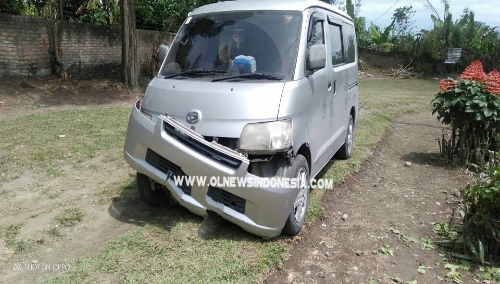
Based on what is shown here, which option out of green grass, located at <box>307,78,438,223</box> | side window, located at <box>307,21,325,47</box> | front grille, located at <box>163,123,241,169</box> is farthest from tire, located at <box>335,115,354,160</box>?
front grille, located at <box>163,123,241,169</box>

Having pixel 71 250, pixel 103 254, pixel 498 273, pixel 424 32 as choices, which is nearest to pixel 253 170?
pixel 103 254

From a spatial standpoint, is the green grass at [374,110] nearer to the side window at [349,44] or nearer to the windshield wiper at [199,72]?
the side window at [349,44]

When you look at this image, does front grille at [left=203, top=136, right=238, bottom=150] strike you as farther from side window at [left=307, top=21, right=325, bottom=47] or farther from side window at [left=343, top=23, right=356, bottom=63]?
side window at [left=343, top=23, right=356, bottom=63]

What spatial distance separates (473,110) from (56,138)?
20.4 ft

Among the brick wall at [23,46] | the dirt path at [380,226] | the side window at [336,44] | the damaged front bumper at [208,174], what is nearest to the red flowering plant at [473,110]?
the dirt path at [380,226]

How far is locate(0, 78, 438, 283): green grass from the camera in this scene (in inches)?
122

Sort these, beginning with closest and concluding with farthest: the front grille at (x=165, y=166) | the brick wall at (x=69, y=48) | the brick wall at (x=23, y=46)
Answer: the front grille at (x=165, y=166)
the brick wall at (x=23, y=46)
the brick wall at (x=69, y=48)

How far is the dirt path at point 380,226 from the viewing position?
342cm

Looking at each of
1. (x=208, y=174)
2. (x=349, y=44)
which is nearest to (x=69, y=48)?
(x=349, y=44)

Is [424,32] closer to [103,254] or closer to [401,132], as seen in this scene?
[401,132]

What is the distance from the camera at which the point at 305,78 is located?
3873mm

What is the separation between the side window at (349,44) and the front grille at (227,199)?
3.29m

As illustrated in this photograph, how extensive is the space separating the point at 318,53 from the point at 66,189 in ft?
10.3

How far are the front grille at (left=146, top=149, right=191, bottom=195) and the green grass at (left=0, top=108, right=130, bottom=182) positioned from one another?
7.33ft
